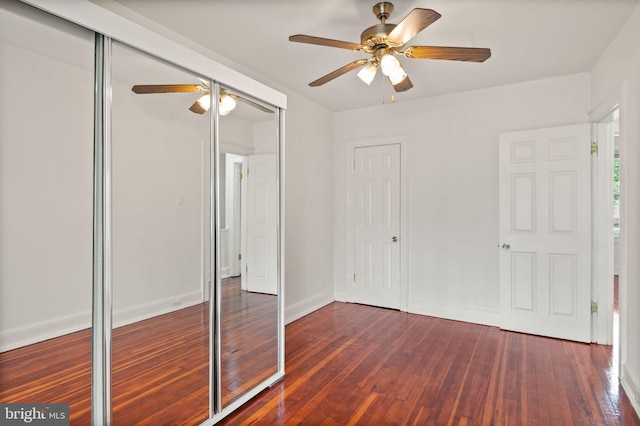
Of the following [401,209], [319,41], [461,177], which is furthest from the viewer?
[401,209]

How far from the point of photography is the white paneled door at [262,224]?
2486 millimetres

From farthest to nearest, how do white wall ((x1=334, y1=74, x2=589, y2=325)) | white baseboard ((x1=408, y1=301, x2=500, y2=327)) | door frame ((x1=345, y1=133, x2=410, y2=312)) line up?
door frame ((x1=345, y1=133, x2=410, y2=312))
white baseboard ((x1=408, y1=301, x2=500, y2=327))
white wall ((x1=334, y1=74, x2=589, y2=325))

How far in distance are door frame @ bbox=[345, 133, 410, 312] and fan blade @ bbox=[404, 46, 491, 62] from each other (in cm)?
214

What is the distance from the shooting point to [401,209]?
4469mm

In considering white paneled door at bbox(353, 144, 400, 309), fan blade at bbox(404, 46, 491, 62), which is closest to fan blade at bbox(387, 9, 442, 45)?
fan blade at bbox(404, 46, 491, 62)

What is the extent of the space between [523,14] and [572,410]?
8.53ft

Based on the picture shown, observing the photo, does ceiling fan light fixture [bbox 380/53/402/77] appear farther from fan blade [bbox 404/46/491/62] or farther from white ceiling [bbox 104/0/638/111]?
white ceiling [bbox 104/0/638/111]

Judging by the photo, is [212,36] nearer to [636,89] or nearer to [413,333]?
[636,89]

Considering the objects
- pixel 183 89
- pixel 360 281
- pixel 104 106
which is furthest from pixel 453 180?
pixel 104 106

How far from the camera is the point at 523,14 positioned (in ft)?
8.05

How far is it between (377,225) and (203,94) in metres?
3.05

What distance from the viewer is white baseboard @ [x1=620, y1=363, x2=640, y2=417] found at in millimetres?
2291

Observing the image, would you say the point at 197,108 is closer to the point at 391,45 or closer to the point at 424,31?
the point at 391,45

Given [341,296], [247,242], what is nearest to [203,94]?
[247,242]
